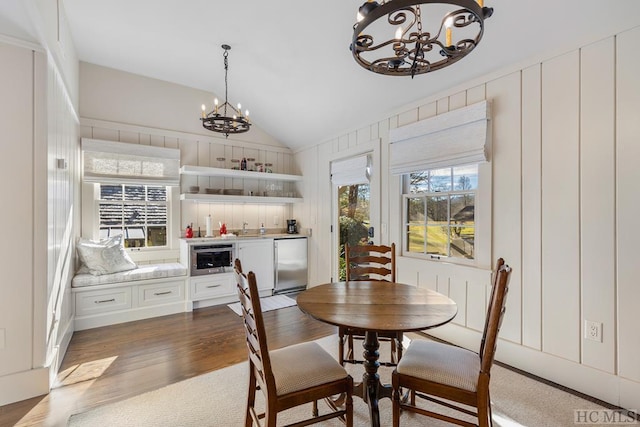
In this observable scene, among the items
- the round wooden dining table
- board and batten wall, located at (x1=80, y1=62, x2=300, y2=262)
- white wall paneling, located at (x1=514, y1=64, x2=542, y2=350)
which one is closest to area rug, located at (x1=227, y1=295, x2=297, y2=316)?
board and batten wall, located at (x1=80, y1=62, x2=300, y2=262)

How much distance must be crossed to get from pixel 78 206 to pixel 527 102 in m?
5.14

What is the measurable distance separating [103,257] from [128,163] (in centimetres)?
138

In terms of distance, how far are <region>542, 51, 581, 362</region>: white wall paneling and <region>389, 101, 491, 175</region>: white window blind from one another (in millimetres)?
468

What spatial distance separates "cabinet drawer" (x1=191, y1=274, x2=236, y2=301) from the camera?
4148 mm

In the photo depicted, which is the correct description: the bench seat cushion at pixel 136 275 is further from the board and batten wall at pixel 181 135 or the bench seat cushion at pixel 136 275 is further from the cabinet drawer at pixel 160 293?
the board and batten wall at pixel 181 135

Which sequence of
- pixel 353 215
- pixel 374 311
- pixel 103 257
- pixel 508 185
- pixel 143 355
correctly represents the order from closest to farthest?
1. pixel 374 311
2. pixel 508 185
3. pixel 143 355
4. pixel 103 257
5. pixel 353 215

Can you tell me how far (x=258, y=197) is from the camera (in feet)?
17.0

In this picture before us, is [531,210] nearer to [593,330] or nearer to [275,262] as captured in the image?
[593,330]

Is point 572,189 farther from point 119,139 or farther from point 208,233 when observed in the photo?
point 119,139

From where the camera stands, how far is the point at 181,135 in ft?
15.5

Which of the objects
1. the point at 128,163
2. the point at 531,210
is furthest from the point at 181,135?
the point at 531,210

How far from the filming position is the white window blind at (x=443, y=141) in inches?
107

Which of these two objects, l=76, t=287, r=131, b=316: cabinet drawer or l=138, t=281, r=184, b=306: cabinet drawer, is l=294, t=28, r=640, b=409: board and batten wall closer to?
l=138, t=281, r=184, b=306: cabinet drawer

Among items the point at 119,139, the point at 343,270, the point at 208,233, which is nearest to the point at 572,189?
the point at 343,270
